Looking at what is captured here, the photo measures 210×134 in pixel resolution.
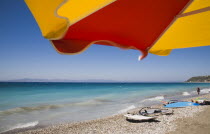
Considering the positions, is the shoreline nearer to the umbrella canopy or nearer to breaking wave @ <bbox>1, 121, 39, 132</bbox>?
breaking wave @ <bbox>1, 121, 39, 132</bbox>

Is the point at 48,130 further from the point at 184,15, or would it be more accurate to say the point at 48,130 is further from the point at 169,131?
the point at 184,15

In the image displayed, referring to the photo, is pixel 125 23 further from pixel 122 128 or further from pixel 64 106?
pixel 64 106

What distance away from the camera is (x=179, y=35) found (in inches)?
86.7

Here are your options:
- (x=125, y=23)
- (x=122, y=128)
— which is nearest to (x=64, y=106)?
(x=122, y=128)

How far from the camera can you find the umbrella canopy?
112 centimetres

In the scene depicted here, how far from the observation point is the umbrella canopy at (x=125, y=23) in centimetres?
112

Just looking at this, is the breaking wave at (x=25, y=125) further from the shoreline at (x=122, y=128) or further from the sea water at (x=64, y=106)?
the shoreline at (x=122, y=128)

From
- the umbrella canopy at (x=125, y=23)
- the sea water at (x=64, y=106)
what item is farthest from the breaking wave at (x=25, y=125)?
the umbrella canopy at (x=125, y=23)

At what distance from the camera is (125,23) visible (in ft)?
5.45

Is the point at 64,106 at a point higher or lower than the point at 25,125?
lower

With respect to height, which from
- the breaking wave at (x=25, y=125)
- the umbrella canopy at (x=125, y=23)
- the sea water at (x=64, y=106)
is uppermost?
the umbrella canopy at (x=125, y=23)

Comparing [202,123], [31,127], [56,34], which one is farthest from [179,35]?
[31,127]

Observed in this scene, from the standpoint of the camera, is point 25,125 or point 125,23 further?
point 25,125

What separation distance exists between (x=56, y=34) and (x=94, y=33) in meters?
0.47
